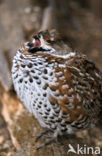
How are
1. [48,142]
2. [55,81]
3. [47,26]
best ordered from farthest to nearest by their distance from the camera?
[47,26] → [48,142] → [55,81]

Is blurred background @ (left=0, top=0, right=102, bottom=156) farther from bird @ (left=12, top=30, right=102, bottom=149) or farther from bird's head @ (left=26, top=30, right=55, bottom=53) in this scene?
bird's head @ (left=26, top=30, right=55, bottom=53)

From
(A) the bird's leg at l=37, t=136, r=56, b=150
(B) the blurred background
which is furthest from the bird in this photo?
(B) the blurred background

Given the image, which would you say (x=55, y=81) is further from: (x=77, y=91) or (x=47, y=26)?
(x=47, y=26)

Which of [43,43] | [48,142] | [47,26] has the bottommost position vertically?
[48,142]

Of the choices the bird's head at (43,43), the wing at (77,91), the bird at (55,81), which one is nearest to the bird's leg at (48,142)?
the bird at (55,81)

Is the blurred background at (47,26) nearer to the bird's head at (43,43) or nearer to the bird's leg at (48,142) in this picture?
the bird's leg at (48,142)

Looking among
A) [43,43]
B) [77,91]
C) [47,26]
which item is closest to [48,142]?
[77,91]
